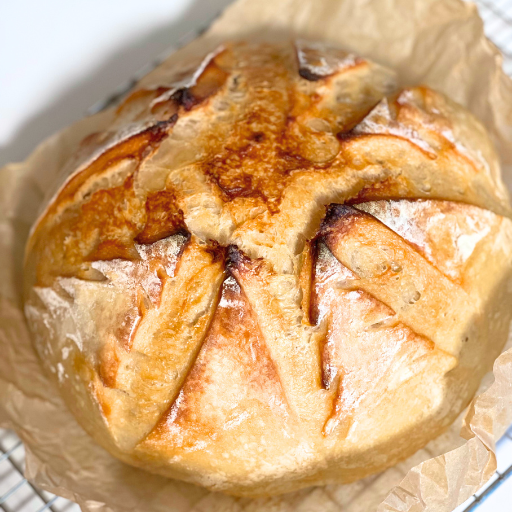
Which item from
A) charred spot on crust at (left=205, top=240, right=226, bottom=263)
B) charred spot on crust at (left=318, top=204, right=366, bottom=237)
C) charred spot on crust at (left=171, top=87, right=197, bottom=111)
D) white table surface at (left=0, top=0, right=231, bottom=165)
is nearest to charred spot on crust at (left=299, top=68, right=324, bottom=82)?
charred spot on crust at (left=171, top=87, right=197, bottom=111)

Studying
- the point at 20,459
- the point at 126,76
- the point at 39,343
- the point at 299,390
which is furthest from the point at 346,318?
the point at 126,76

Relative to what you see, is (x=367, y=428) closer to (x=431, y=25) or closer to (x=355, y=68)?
(x=355, y=68)

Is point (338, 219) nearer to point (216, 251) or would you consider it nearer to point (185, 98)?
point (216, 251)

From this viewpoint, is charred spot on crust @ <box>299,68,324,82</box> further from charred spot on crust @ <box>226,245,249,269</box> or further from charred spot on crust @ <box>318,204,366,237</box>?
charred spot on crust @ <box>226,245,249,269</box>

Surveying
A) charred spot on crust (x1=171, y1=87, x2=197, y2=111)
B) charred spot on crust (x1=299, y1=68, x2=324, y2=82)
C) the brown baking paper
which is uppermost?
charred spot on crust (x1=171, y1=87, x2=197, y2=111)

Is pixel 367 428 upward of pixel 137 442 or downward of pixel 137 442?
downward

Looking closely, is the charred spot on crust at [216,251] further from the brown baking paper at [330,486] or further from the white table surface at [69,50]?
the white table surface at [69,50]
